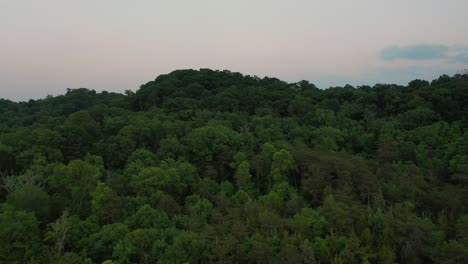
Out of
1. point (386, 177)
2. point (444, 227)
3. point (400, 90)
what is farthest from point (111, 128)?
point (400, 90)

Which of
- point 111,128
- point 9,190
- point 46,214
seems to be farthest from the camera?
point 111,128

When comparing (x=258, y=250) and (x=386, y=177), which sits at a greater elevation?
(x=386, y=177)

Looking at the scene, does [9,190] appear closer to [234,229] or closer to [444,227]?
[234,229]

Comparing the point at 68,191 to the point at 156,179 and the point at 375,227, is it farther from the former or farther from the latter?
the point at 375,227

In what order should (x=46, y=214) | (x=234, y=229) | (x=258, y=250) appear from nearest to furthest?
(x=258, y=250) → (x=234, y=229) → (x=46, y=214)

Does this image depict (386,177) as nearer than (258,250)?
No

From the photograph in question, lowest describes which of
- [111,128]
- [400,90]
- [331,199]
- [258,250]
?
[258,250]
